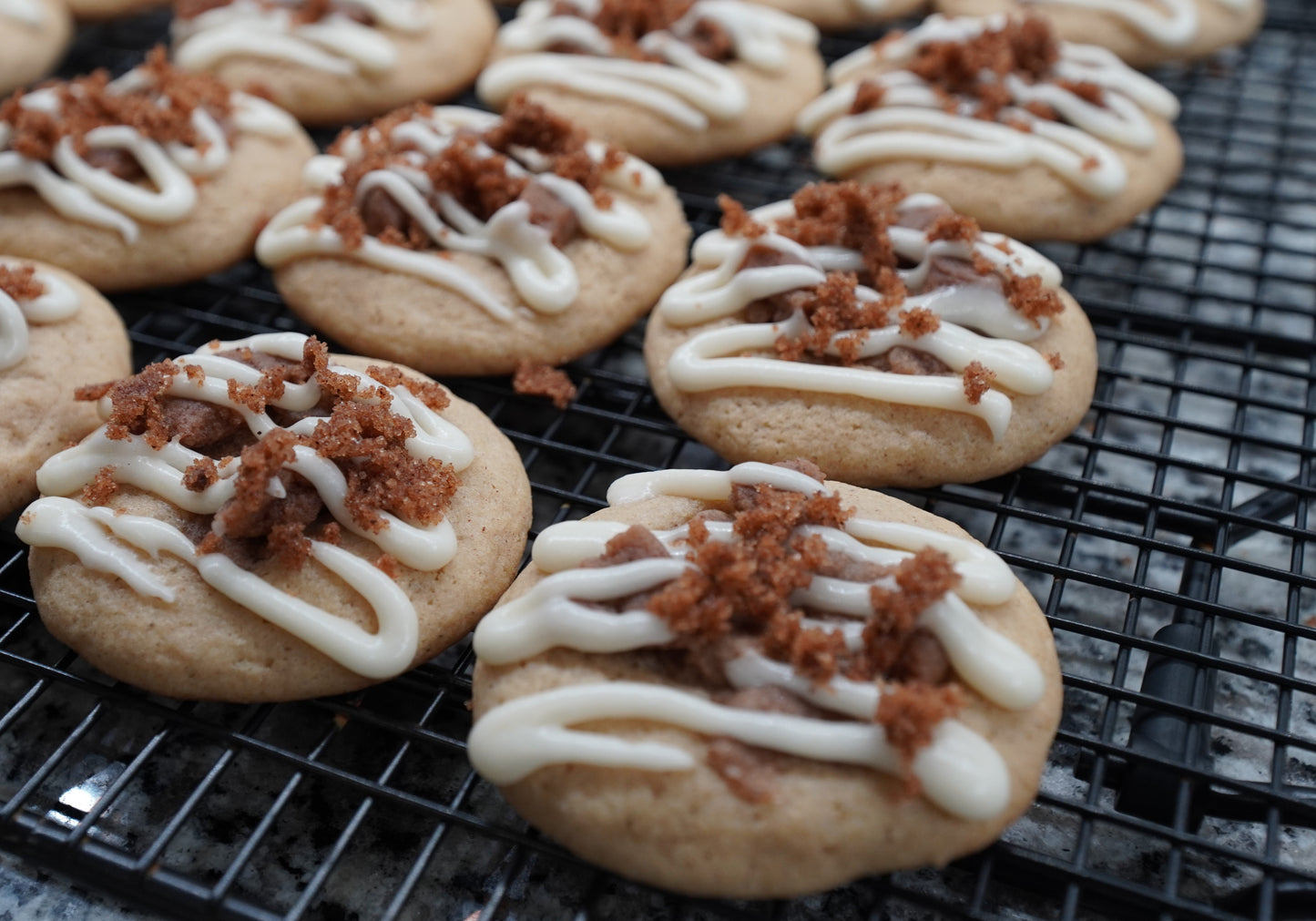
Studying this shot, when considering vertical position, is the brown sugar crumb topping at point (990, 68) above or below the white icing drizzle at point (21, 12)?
below

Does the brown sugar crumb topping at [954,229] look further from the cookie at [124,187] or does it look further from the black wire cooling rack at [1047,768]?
the cookie at [124,187]

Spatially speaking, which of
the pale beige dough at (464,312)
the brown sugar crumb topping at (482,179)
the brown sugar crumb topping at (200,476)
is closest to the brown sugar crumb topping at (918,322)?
the pale beige dough at (464,312)

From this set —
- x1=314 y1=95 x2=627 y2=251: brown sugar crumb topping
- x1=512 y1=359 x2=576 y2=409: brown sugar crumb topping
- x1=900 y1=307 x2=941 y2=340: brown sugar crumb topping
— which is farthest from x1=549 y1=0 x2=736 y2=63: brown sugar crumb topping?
x1=900 y1=307 x2=941 y2=340: brown sugar crumb topping

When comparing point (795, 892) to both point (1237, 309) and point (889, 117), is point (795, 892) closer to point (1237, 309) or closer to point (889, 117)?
point (889, 117)

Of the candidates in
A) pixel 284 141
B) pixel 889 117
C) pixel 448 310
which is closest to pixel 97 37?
pixel 284 141

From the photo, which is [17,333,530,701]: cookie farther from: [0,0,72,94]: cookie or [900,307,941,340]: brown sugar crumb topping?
[0,0,72,94]: cookie

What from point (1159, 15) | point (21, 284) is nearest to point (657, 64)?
point (1159, 15)
